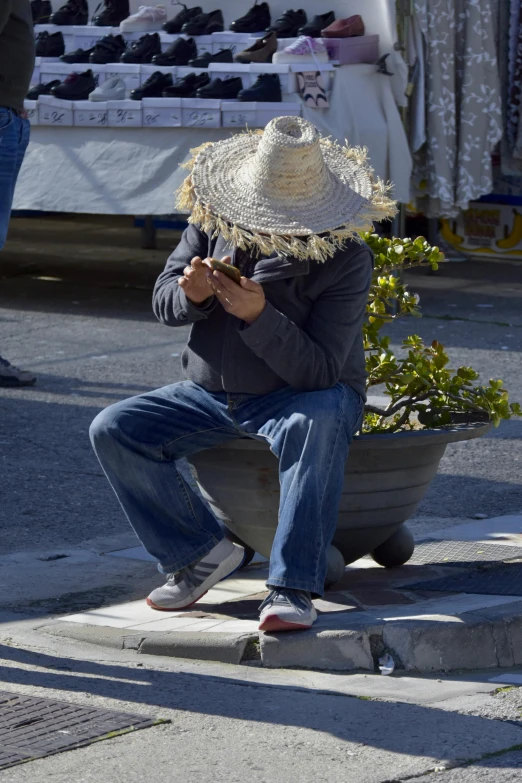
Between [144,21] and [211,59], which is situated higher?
[144,21]

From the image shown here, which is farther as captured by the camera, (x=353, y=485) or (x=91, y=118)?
(x=91, y=118)

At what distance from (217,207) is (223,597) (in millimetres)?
1235

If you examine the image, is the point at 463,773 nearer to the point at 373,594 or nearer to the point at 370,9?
the point at 373,594

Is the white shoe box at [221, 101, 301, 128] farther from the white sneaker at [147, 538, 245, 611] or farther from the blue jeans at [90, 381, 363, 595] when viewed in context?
the white sneaker at [147, 538, 245, 611]

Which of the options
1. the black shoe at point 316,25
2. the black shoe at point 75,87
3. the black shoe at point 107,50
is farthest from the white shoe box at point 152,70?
the black shoe at point 316,25

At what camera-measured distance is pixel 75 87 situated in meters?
9.83

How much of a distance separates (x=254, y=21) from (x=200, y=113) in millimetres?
1395

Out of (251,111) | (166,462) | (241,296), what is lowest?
(166,462)

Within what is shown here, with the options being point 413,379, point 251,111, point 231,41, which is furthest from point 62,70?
point 413,379

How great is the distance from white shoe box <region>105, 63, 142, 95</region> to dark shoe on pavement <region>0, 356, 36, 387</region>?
10.00 ft

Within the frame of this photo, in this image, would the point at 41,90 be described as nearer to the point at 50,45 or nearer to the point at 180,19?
the point at 50,45

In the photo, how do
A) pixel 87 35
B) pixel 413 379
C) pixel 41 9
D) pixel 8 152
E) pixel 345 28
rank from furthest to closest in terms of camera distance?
pixel 41 9 < pixel 87 35 < pixel 345 28 < pixel 8 152 < pixel 413 379

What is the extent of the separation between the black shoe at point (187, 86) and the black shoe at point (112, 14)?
5.13 ft

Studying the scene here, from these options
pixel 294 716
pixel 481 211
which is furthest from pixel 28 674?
pixel 481 211
